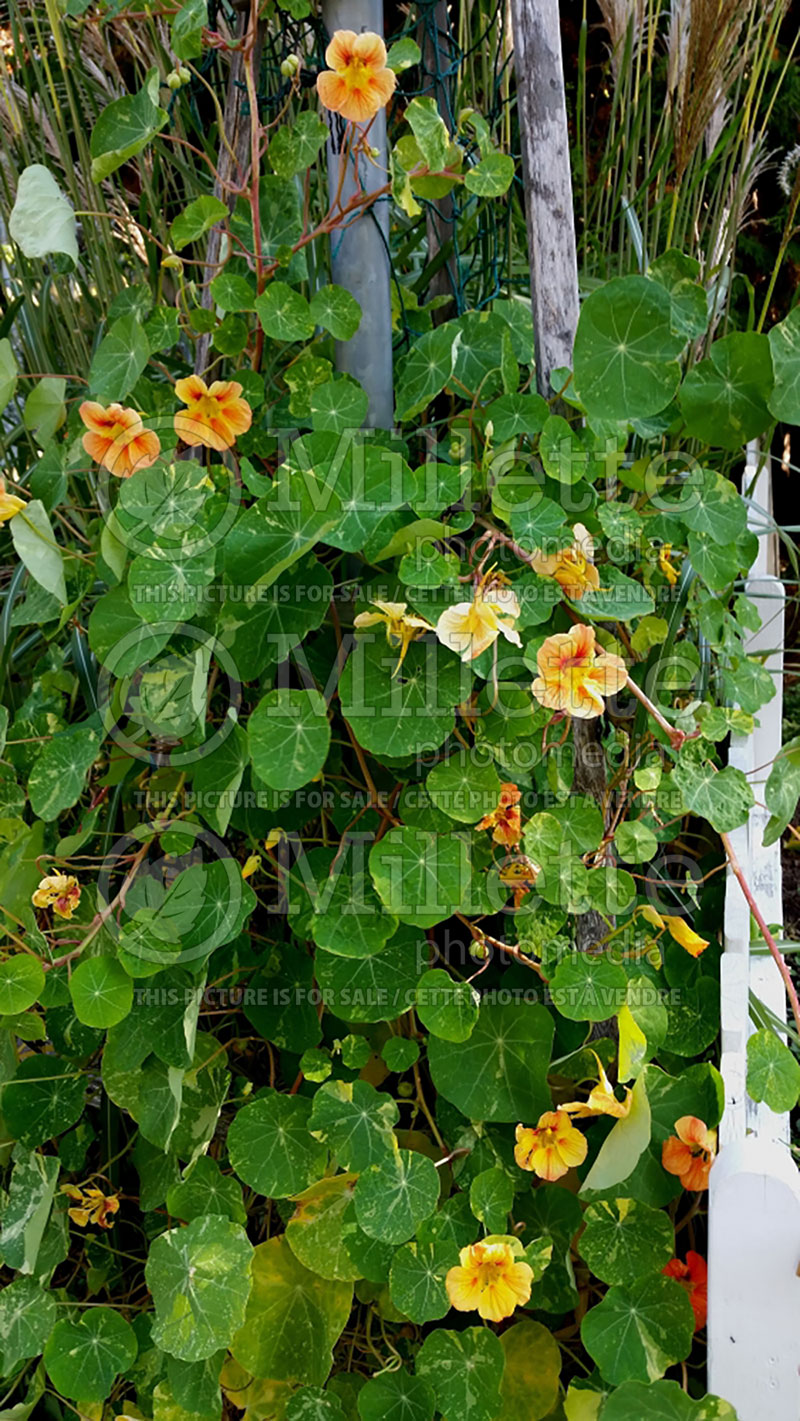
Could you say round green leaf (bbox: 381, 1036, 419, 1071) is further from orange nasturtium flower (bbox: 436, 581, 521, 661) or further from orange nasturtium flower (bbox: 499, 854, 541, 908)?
orange nasturtium flower (bbox: 436, 581, 521, 661)

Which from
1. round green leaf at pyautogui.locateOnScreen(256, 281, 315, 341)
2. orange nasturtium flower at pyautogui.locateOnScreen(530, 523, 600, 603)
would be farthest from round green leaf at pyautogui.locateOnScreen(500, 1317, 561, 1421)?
round green leaf at pyautogui.locateOnScreen(256, 281, 315, 341)

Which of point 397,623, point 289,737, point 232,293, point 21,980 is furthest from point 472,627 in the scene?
point 21,980

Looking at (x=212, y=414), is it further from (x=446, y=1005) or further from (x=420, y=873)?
(x=446, y=1005)

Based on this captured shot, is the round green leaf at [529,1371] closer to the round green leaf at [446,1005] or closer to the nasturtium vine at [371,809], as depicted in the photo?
the nasturtium vine at [371,809]

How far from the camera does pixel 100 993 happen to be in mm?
958

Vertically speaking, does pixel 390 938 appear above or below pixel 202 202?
below

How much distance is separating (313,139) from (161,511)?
1.24ft

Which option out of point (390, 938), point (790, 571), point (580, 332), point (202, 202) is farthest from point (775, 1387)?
point (790, 571)

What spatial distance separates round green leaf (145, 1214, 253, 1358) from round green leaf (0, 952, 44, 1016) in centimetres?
24

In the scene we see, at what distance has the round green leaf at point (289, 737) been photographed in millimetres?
886

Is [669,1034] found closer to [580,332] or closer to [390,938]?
[390,938]

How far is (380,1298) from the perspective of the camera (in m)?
1.02

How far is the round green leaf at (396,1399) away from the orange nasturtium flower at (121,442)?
0.83 meters

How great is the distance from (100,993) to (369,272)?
722mm
